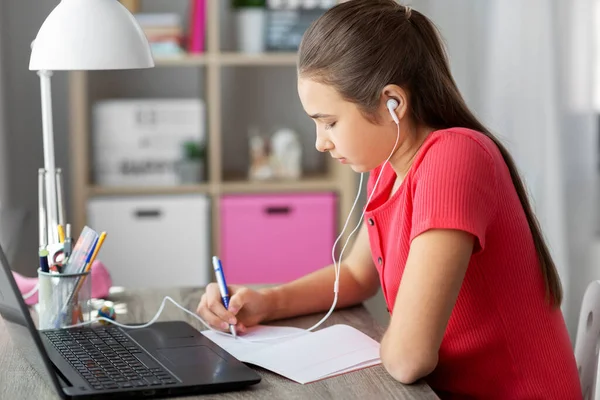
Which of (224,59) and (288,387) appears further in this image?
(224,59)

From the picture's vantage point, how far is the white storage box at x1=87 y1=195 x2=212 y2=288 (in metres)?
3.35

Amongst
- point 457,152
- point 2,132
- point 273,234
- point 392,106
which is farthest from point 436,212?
point 2,132

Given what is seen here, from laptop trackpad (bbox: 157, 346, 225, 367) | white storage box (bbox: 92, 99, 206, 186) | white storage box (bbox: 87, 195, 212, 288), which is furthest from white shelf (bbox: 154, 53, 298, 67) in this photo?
laptop trackpad (bbox: 157, 346, 225, 367)

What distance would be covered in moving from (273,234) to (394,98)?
198 centimetres

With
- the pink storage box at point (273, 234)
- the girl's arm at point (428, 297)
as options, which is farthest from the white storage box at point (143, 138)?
the girl's arm at point (428, 297)

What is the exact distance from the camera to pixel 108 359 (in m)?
1.38

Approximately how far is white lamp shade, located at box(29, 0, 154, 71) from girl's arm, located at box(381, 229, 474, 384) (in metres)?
0.59

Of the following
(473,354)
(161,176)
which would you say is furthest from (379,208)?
(161,176)

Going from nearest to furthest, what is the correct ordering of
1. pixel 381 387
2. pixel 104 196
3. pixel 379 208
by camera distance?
pixel 381 387
pixel 379 208
pixel 104 196

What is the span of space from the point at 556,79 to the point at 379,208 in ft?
6.64

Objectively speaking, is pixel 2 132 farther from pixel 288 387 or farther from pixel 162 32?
→ pixel 288 387

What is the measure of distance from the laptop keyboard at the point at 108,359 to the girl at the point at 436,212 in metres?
0.19

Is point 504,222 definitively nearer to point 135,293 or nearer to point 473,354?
point 473,354

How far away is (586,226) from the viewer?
3463 mm
